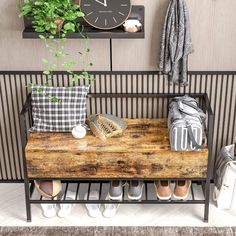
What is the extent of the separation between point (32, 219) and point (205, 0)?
202cm

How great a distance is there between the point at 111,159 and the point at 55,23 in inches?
39.4

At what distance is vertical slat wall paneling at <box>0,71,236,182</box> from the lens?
12.9 ft

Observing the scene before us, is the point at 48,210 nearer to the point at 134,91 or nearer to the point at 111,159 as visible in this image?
the point at 111,159

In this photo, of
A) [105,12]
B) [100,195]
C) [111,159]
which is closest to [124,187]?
[100,195]

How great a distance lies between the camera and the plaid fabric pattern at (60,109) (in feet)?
12.4

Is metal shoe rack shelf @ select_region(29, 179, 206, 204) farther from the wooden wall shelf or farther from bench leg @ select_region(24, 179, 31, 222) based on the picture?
the wooden wall shelf

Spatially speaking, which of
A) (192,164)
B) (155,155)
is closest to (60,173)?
(155,155)

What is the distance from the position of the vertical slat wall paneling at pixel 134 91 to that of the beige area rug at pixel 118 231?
737 millimetres

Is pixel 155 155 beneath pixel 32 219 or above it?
above

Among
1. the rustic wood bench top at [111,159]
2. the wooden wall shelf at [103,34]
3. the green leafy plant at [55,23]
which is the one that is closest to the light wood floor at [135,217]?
the rustic wood bench top at [111,159]

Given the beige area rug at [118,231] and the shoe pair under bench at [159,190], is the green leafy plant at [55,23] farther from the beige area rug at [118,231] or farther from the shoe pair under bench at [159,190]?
the beige area rug at [118,231]

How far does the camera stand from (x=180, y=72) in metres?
3.85

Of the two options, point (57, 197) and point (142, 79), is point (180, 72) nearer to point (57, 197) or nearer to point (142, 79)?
point (142, 79)

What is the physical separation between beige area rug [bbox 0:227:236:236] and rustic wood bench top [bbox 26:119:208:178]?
40cm
